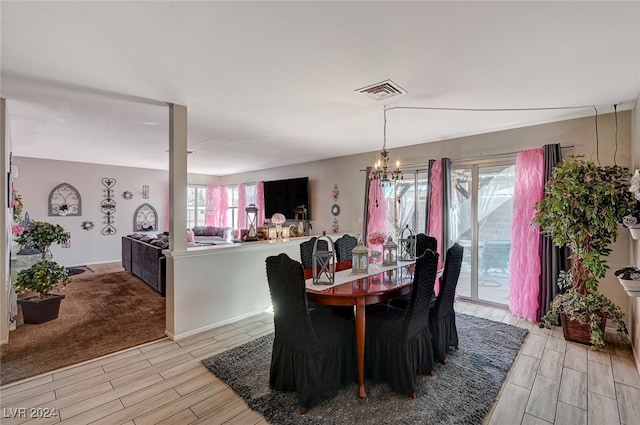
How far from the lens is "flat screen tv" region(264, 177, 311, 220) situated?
6633 mm

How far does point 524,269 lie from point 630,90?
7.14 ft

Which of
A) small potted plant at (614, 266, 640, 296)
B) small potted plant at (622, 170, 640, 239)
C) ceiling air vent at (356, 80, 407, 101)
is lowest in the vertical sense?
small potted plant at (614, 266, 640, 296)

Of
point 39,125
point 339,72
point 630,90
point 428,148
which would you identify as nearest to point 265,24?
point 339,72

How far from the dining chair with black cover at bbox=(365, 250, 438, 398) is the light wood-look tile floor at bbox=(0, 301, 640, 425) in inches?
22.1

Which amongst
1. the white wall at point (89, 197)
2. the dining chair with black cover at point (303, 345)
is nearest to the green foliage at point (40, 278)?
the dining chair with black cover at point (303, 345)

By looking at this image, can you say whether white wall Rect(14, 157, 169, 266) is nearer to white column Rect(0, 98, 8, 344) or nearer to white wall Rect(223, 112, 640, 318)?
white wall Rect(223, 112, 640, 318)

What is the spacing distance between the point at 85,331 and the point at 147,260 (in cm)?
188

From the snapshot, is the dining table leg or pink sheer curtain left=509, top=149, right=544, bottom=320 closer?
the dining table leg

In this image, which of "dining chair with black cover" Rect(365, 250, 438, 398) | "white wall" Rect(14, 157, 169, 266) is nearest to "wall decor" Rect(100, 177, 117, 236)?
"white wall" Rect(14, 157, 169, 266)

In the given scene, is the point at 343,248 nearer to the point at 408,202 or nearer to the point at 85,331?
the point at 408,202

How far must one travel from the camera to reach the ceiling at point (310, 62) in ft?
5.41

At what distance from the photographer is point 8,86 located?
8.59ft

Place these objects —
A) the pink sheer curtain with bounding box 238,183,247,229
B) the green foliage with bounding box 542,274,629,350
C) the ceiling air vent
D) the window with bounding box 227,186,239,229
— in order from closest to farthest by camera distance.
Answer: the ceiling air vent
the green foliage with bounding box 542,274,629,350
the pink sheer curtain with bounding box 238,183,247,229
the window with bounding box 227,186,239,229

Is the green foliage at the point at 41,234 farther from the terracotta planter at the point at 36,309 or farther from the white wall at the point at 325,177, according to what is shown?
the white wall at the point at 325,177
